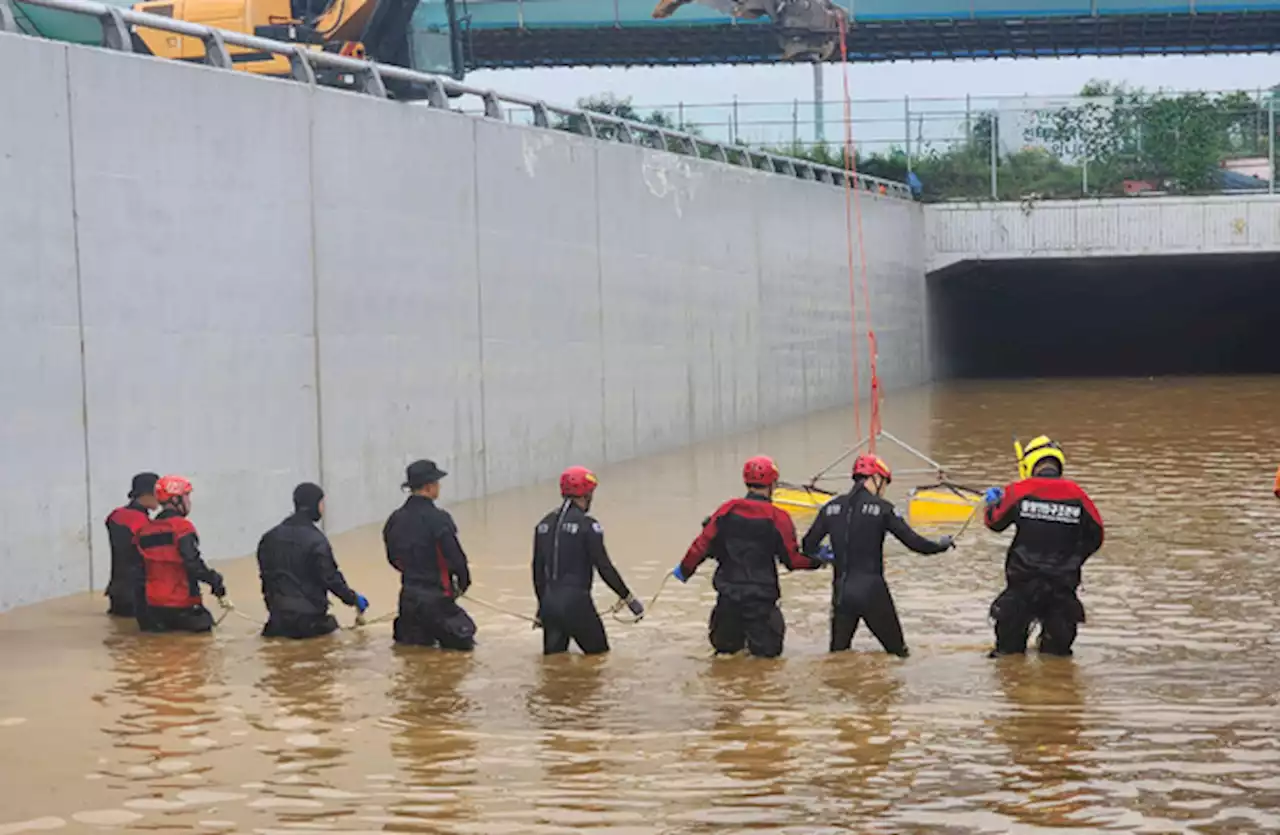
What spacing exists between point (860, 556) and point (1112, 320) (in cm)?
4176

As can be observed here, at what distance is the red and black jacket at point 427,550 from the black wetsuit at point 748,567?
1.48 m

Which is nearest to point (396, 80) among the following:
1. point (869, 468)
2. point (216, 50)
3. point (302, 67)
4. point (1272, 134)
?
point (302, 67)

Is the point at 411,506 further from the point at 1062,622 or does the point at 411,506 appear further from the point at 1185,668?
the point at 1185,668

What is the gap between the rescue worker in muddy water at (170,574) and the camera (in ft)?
40.7

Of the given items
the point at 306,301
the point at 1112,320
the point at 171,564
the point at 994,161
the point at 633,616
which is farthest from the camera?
the point at 1112,320

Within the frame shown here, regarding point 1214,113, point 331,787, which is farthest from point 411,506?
point 1214,113

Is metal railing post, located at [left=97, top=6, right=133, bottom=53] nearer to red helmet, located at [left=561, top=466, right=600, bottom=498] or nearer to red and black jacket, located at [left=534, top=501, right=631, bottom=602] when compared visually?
red helmet, located at [left=561, top=466, right=600, bottom=498]

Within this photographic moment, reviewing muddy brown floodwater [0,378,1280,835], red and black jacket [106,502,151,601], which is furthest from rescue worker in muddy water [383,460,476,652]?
red and black jacket [106,502,151,601]

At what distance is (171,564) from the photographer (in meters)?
12.4

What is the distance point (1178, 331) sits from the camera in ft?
167

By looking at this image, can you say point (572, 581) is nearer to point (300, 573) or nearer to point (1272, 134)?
point (300, 573)

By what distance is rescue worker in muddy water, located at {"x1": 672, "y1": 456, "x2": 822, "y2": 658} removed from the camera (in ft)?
37.7

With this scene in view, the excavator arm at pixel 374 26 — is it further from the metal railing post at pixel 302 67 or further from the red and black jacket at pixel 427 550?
the red and black jacket at pixel 427 550

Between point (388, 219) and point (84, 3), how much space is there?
487 centimetres
